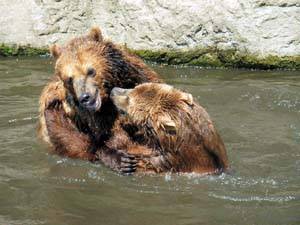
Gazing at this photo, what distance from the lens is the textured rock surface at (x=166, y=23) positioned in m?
10.5

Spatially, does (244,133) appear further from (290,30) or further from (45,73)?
(45,73)

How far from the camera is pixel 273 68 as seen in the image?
1053 centimetres

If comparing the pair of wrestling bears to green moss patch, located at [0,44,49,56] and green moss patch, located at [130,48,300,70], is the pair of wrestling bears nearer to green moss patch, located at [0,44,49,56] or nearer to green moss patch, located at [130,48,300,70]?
green moss patch, located at [130,48,300,70]

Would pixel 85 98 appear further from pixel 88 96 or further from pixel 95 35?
pixel 95 35

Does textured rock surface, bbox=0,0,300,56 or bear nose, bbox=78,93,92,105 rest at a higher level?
bear nose, bbox=78,93,92,105

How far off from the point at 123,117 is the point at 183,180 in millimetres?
896

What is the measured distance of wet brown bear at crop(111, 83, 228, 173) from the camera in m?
6.45

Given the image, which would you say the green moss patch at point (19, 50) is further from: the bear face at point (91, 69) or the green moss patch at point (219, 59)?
the bear face at point (91, 69)

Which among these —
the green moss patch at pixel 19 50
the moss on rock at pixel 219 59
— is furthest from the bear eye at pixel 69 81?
the green moss patch at pixel 19 50

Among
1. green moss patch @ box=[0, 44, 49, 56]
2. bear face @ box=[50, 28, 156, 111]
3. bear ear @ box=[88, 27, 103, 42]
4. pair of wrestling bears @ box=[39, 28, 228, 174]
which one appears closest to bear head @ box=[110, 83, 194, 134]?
pair of wrestling bears @ box=[39, 28, 228, 174]

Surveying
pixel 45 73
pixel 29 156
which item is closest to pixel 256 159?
pixel 29 156

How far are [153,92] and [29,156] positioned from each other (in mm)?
1568

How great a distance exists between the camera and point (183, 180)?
6.43 metres

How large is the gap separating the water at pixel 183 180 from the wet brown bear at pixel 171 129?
14 cm
